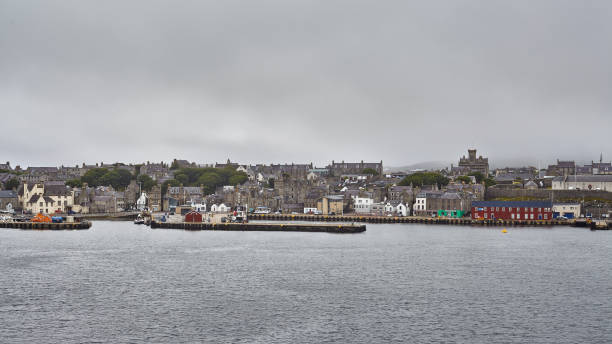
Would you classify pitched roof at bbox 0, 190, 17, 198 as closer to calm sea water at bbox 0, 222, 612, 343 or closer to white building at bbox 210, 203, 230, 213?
white building at bbox 210, 203, 230, 213

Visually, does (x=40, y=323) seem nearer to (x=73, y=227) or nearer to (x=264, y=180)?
(x=73, y=227)

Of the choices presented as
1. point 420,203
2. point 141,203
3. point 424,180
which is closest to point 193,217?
point 141,203

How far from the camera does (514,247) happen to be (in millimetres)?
63219

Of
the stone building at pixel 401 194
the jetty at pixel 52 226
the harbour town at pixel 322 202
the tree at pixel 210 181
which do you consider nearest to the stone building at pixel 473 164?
the harbour town at pixel 322 202

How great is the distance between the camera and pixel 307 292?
3934 centimetres

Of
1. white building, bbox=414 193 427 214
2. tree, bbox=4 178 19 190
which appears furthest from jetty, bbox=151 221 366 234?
tree, bbox=4 178 19 190

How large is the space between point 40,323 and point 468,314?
22.3 m

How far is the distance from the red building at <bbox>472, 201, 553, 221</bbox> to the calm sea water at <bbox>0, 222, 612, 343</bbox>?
2863 centimetres

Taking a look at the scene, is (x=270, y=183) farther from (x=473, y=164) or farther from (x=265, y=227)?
(x=265, y=227)

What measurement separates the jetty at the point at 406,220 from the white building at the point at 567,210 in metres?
4.99

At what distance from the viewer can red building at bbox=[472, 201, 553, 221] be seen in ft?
315

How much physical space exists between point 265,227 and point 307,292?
50.9 metres

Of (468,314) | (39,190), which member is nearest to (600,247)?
(468,314)

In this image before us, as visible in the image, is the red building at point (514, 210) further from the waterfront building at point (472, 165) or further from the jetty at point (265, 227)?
the waterfront building at point (472, 165)
